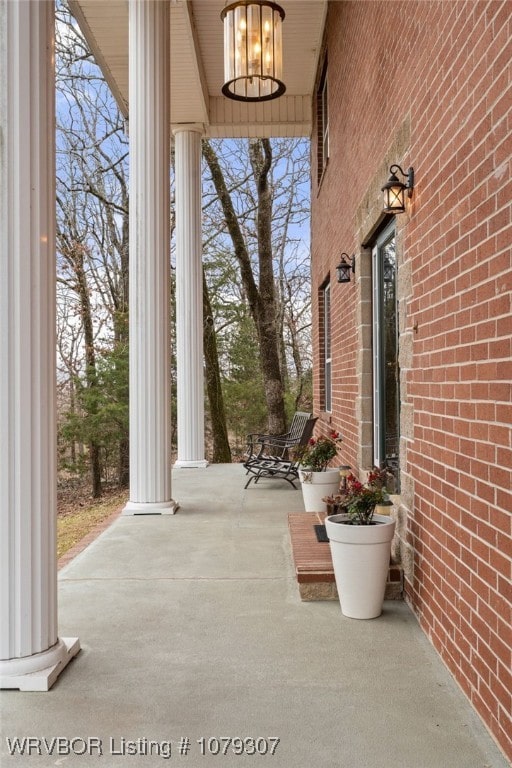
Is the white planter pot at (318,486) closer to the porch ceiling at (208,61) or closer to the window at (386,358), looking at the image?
the window at (386,358)

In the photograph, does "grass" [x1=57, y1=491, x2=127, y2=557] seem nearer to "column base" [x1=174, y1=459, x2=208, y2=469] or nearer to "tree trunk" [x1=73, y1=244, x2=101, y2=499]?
"tree trunk" [x1=73, y1=244, x2=101, y2=499]

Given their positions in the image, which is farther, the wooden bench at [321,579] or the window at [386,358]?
the window at [386,358]

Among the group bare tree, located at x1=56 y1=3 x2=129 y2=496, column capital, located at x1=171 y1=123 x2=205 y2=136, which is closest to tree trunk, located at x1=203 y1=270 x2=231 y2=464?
bare tree, located at x1=56 y1=3 x2=129 y2=496

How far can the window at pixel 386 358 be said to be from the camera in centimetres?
481

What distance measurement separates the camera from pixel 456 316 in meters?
2.83

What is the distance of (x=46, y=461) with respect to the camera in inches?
114

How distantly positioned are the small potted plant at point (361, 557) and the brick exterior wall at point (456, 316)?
19 cm

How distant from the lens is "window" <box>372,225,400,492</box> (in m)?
4.81

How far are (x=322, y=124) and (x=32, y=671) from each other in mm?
8230

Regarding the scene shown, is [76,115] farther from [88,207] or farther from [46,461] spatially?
[46,461]

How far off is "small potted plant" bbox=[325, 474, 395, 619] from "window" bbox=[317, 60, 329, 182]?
6104 millimetres

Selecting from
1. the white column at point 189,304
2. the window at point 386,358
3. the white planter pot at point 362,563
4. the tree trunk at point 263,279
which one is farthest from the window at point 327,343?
the tree trunk at point 263,279

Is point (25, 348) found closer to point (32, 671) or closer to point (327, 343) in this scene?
point (32, 671)

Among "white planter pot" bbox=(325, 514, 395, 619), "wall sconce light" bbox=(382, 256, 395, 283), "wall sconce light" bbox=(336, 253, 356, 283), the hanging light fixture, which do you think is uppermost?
the hanging light fixture
